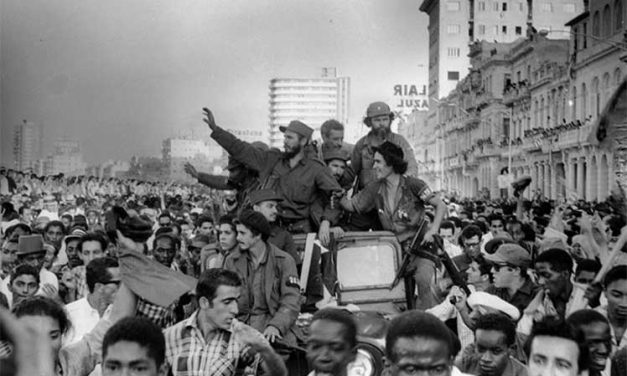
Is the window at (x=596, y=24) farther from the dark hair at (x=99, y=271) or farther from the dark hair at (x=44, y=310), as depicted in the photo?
the dark hair at (x=44, y=310)

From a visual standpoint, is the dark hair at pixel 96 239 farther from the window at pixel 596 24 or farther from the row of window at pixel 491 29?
the row of window at pixel 491 29

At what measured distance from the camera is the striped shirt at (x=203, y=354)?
528cm

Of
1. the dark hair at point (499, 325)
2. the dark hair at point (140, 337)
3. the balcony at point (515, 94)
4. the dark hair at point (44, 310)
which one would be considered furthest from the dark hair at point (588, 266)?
the balcony at point (515, 94)

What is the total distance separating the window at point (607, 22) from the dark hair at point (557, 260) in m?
61.0

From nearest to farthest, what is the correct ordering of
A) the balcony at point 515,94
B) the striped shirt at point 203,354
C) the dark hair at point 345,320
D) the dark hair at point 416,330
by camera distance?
the dark hair at point 416,330 → the dark hair at point 345,320 → the striped shirt at point 203,354 → the balcony at point 515,94

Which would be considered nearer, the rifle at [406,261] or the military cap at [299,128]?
the rifle at [406,261]

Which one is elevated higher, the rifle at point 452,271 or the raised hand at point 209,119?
the raised hand at point 209,119

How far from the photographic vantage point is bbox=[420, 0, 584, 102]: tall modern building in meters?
137

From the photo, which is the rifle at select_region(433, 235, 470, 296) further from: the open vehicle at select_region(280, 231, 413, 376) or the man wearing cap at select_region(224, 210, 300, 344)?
the man wearing cap at select_region(224, 210, 300, 344)

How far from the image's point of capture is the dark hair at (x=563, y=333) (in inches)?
194

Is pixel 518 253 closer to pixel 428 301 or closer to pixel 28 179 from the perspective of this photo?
pixel 428 301

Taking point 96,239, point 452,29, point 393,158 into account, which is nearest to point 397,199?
point 393,158

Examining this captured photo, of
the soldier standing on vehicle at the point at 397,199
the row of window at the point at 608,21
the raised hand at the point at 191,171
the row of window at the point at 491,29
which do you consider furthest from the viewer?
the row of window at the point at 491,29

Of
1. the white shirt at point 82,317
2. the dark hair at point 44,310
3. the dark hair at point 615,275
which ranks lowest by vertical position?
the white shirt at point 82,317
